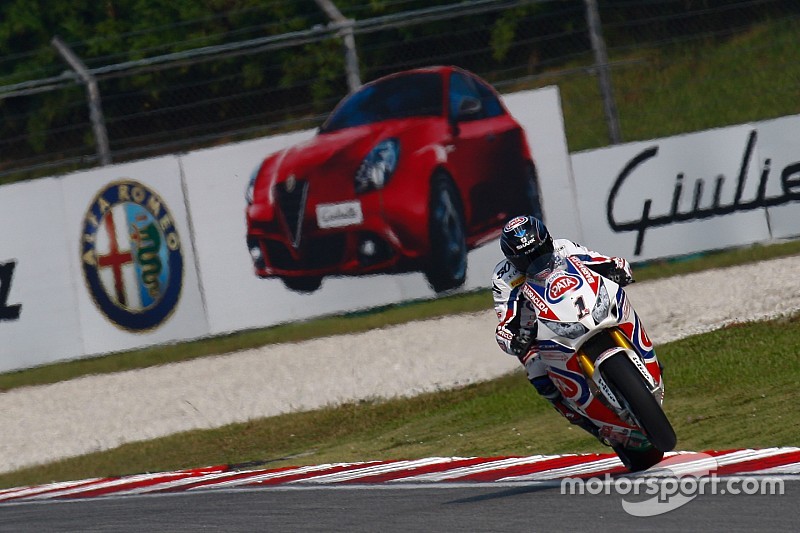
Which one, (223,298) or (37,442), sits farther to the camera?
(223,298)

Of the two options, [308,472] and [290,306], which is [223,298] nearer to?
[290,306]

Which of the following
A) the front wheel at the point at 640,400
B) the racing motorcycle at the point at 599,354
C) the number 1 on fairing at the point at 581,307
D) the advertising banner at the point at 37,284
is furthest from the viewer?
the advertising banner at the point at 37,284

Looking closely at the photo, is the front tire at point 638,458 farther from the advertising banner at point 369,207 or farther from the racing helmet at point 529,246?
the advertising banner at point 369,207

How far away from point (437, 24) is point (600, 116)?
3456 millimetres

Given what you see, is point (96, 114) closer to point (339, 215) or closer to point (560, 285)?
point (339, 215)

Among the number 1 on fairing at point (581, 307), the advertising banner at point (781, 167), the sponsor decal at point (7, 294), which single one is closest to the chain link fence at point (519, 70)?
the advertising banner at point (781, 167)

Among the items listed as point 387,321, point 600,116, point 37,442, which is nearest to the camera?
point 37,442

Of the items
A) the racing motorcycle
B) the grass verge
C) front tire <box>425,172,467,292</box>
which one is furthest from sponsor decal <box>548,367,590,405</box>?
front tire <box>425,172,467,292</box>

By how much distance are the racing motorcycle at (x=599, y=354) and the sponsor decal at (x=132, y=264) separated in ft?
24.8

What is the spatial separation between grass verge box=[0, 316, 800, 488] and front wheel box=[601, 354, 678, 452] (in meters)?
1.58

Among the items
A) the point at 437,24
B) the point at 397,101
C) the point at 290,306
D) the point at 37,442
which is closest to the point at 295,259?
the point at 290,306

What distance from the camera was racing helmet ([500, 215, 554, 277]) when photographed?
660cm

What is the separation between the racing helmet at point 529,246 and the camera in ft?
21.6

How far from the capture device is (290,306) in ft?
44.4
